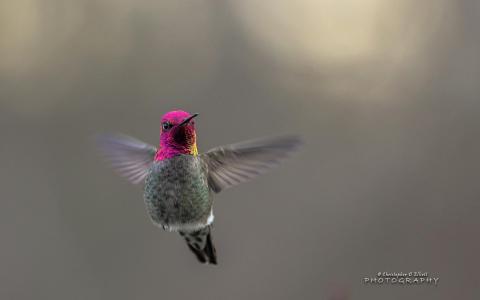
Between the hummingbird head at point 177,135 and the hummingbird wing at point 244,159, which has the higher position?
the hummingbird head at point 177,135

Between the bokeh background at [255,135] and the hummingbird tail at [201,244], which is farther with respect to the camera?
the bokeh background at [255,135]

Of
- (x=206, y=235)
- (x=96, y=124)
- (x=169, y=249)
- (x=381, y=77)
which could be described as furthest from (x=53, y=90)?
(x=206, y=235)

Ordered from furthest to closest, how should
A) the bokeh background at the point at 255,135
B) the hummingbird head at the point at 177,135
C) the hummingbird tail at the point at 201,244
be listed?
1. the bokeh background at the point at 255,135
2. the hummingbird tail at the point at 201,244
3. the hummingbird head at the point at 177,135

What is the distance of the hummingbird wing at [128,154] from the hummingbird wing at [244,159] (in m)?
0.28

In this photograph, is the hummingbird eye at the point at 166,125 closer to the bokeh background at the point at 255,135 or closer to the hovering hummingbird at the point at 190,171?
the hovering hummingbird at the point at 190,171

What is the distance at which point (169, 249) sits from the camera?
4734 mm

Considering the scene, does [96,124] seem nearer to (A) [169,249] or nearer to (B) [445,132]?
(A) [169,249]

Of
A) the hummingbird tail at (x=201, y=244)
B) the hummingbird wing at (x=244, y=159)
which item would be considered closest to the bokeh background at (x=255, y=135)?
the hummingbird tail at (x=201, y=244)

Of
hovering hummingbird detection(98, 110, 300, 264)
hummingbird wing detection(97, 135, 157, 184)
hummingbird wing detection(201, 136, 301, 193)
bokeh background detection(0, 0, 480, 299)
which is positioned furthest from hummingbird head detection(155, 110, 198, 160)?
bokeh background detection(0, 0, 480, 299)

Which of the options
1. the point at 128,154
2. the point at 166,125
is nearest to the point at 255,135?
the point at 128,154

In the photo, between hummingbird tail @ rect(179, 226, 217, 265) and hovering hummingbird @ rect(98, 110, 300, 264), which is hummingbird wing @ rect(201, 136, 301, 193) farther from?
hummingbird tail @ rect(179, 226, 217, 265)

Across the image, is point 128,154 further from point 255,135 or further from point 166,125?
point 255,135

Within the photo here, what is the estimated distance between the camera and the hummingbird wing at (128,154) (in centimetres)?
203

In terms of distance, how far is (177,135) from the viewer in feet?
5.68
